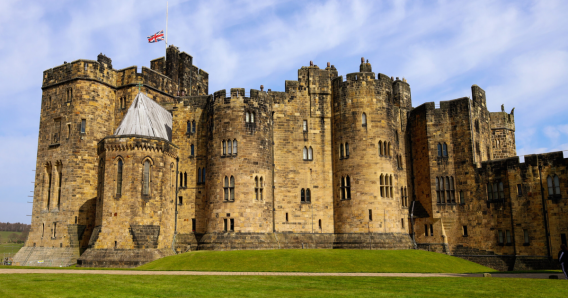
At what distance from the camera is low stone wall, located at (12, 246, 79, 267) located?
153 ft

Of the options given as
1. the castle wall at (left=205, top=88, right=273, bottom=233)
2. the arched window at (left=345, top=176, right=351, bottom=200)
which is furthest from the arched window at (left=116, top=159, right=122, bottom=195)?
the arched window at (left=345, top=176, right=351, bottom=200)

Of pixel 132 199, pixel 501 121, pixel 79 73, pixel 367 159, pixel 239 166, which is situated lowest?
pixel 132 199

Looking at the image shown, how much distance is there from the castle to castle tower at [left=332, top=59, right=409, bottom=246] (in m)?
0.13

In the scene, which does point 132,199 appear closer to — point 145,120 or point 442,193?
point 145,120

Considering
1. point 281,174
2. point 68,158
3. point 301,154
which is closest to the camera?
point 281,174

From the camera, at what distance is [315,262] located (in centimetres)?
3688

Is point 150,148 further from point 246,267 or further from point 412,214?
point 412,214

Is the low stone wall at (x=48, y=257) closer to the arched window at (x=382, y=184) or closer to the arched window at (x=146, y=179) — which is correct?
the arched window at (x=146, y=179)

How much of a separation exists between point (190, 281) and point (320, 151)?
28465mm

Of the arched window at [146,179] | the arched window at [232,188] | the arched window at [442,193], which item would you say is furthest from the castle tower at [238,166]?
the arched window at [442,193]

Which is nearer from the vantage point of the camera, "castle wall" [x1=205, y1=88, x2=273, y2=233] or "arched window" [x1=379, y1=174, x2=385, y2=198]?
"castle wall" [x1=205, y1=88, x2=273, y2=233]

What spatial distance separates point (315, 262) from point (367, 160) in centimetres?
1438

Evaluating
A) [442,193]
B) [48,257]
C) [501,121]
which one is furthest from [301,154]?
[48,257]

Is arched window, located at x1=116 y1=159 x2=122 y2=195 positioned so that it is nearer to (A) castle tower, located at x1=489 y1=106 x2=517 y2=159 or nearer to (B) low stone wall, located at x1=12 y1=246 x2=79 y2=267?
(B) low stone wall, located at x1=12 y1=246 x2=79 y2=267
